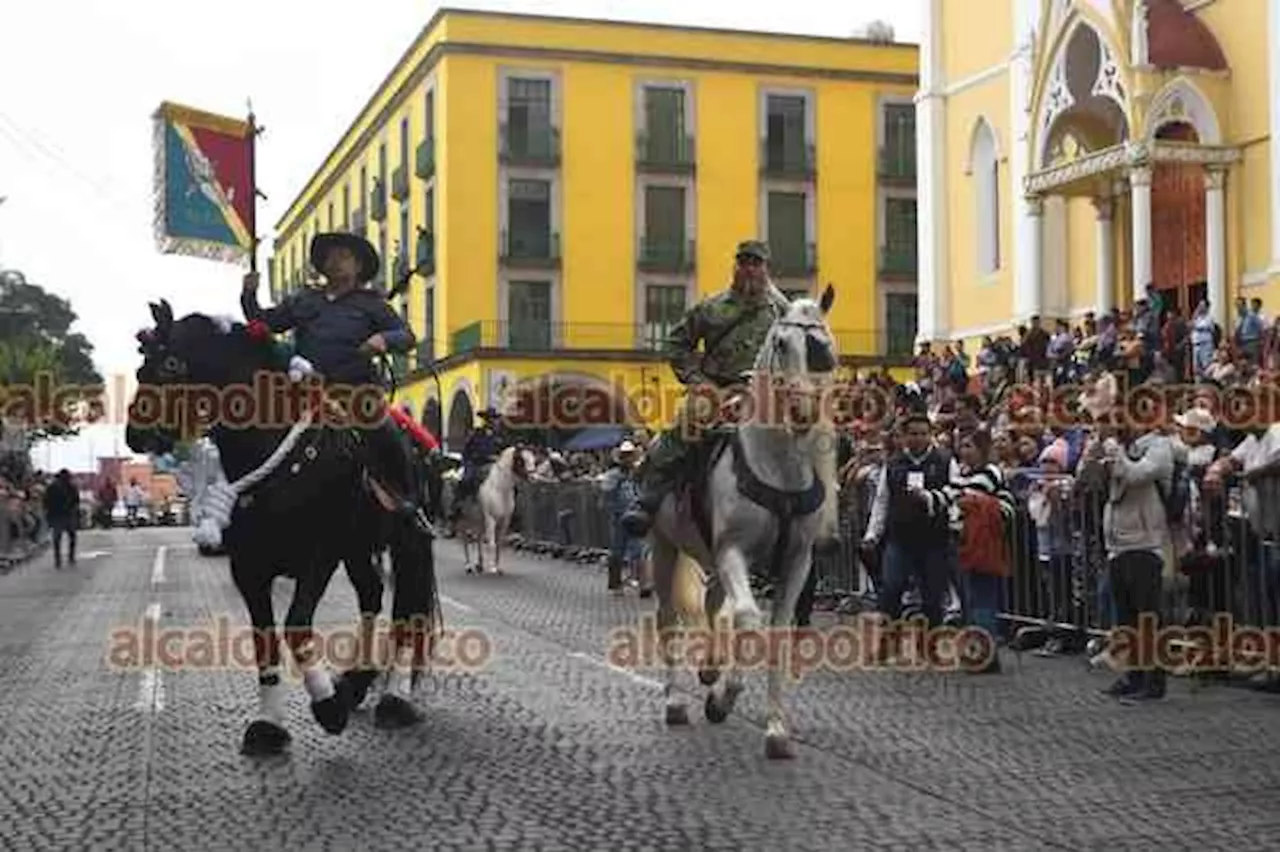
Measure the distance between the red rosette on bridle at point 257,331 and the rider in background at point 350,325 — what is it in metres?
0.08

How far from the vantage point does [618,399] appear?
153 ft

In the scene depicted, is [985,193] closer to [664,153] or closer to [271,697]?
[664,153]

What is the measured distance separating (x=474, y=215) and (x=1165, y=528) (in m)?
41.8

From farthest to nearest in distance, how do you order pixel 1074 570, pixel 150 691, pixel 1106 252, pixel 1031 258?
1. pixel 1031 258
2. pixel 1106 252
3. pixel 1074 570
4. pixel 150 691

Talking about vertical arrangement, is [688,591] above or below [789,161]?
below

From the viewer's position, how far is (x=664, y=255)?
53.3m

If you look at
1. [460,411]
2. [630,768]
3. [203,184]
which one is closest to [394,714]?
[630,768]

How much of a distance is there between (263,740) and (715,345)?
331 cm

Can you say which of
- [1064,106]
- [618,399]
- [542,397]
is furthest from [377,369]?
[542,397]

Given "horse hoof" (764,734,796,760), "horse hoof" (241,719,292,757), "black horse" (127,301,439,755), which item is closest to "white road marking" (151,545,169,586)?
"black horse" (127,301,439,755)

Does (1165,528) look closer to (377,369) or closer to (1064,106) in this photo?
(377,369)

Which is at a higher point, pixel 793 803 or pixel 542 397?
pixel 542 397

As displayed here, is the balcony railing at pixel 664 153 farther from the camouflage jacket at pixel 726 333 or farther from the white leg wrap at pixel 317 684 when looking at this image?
the white leg wrap at pixel 317 684

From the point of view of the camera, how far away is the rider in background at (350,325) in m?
9.36
